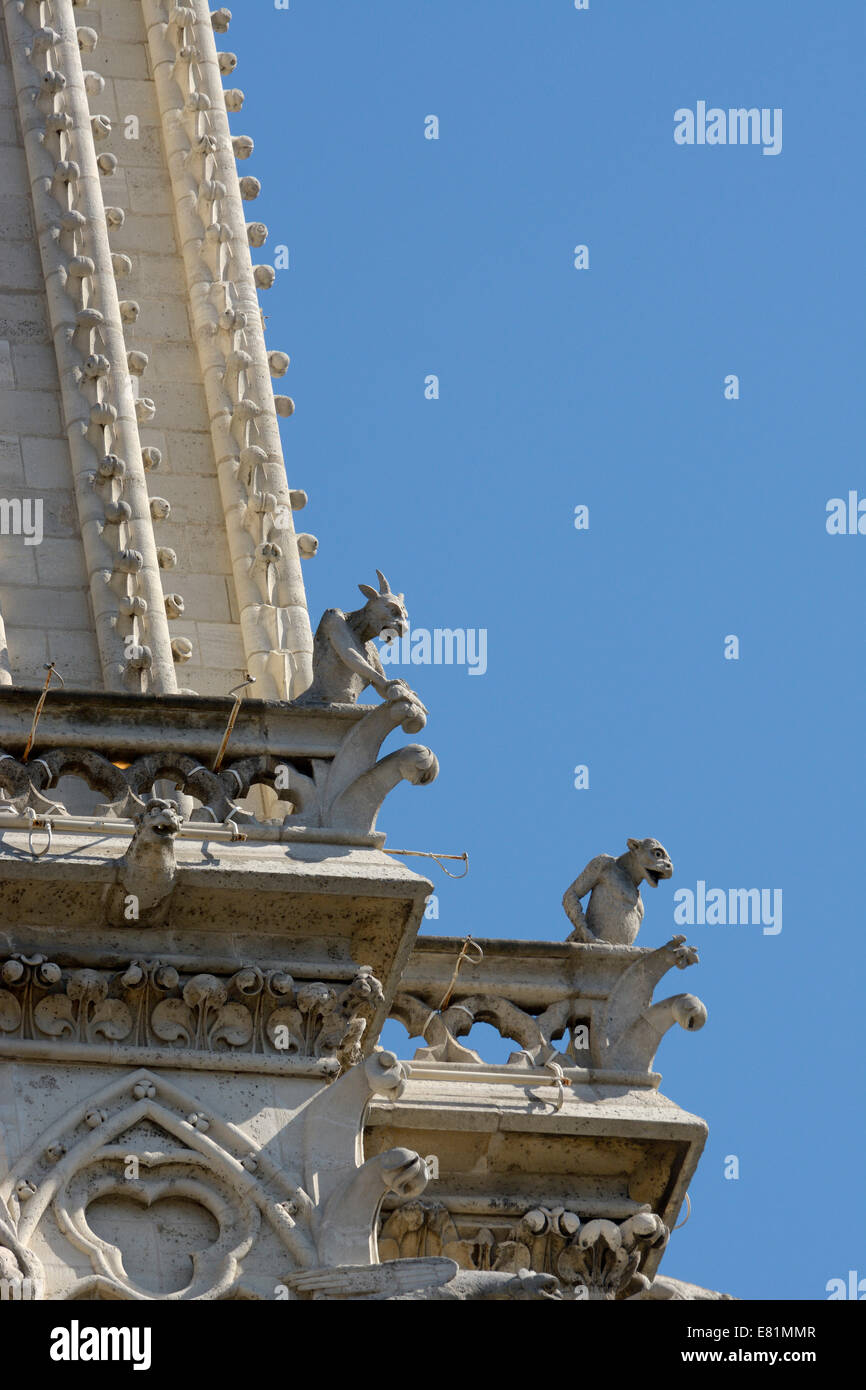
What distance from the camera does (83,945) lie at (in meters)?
17.4

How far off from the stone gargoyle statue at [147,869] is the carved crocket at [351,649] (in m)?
1.50

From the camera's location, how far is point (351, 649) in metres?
18.7

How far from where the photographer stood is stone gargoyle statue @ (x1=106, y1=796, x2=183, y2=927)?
17203 millimetres

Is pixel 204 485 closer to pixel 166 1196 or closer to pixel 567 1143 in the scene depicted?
pixel 567 1143

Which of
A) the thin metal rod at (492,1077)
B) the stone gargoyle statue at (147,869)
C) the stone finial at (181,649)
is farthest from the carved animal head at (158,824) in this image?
the stone finial at (181,649)

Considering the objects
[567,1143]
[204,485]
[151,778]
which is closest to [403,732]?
[151,778]

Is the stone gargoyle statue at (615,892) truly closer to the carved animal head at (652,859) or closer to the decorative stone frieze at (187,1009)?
the carved animal head at (652,859)

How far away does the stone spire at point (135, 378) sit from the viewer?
2166 centimetres

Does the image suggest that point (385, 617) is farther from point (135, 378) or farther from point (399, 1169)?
point (135, 378)

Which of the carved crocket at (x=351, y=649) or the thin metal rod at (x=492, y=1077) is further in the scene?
the thin metal rod at (x=492, y=1077)

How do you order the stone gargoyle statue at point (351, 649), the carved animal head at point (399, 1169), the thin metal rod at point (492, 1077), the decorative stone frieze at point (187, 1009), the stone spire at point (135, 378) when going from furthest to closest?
1. the stone spire at point (135, 378)
2. the thin metal rod at point (492, 1077)
3. the stone gargoyle statue at point (351, 649)
4. the decorative stone frieze at point (187, 1009)
5. the carved animal head at point (399, 1169)
